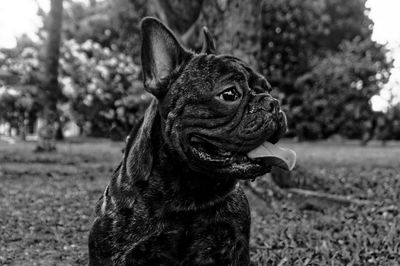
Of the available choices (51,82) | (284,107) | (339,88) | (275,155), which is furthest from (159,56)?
(339,88)

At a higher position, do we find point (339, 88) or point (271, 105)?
point (339, 88)

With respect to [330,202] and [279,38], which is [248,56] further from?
[279,38]

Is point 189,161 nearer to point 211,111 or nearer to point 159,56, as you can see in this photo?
point 211,111

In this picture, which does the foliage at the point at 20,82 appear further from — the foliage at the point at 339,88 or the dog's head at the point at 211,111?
the dog's head at the point at 211,111

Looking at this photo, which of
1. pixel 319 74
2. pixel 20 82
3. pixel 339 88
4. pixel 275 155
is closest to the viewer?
pixel 275 155

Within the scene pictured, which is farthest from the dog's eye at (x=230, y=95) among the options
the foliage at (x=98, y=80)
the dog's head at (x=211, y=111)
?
the foliage at (x=98, y=80)

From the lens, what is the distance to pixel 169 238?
10.6 feet

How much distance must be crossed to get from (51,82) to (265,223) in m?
11.9

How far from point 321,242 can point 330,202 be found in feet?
9.73

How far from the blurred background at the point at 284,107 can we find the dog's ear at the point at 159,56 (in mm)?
2909

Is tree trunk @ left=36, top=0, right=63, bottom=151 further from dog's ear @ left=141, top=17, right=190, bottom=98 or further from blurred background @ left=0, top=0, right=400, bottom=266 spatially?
dog's ear @ left=141, top=17, right=190, bottom=98

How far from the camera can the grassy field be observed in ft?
18.9

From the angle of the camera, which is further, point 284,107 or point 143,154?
point 284,107

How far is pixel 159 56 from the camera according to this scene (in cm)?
336
